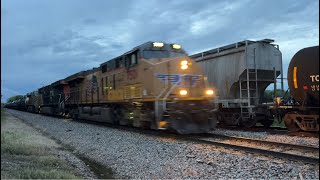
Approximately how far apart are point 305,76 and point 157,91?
205 inches

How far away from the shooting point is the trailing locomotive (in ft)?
38.8

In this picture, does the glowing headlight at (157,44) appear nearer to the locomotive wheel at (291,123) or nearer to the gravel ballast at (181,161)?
the gravel ballast at (181,161)

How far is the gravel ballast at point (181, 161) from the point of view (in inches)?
291

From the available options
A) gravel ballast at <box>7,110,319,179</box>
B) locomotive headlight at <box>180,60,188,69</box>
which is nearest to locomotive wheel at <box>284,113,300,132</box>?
gravel ballast at <box>7,110,319,179</box>

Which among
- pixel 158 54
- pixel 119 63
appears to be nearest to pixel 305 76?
pixel 158 54

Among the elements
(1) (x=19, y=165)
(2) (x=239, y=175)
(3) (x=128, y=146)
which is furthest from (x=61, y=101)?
(2) (x=239, y=175)

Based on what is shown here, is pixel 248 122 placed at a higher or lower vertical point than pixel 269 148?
higher

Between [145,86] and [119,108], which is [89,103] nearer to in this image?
[119,108]

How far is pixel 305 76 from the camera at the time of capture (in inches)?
480

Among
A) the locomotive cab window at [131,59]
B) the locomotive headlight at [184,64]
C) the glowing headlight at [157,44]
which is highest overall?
the glowing headlight at [157,44]

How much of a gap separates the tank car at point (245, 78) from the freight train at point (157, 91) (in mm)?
2746

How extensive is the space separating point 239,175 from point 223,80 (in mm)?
10923

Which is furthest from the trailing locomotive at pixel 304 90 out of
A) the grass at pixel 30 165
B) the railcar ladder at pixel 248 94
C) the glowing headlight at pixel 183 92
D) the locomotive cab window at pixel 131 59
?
the grass at pixel 30 165

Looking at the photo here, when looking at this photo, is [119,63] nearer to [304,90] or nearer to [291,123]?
[291,123]
